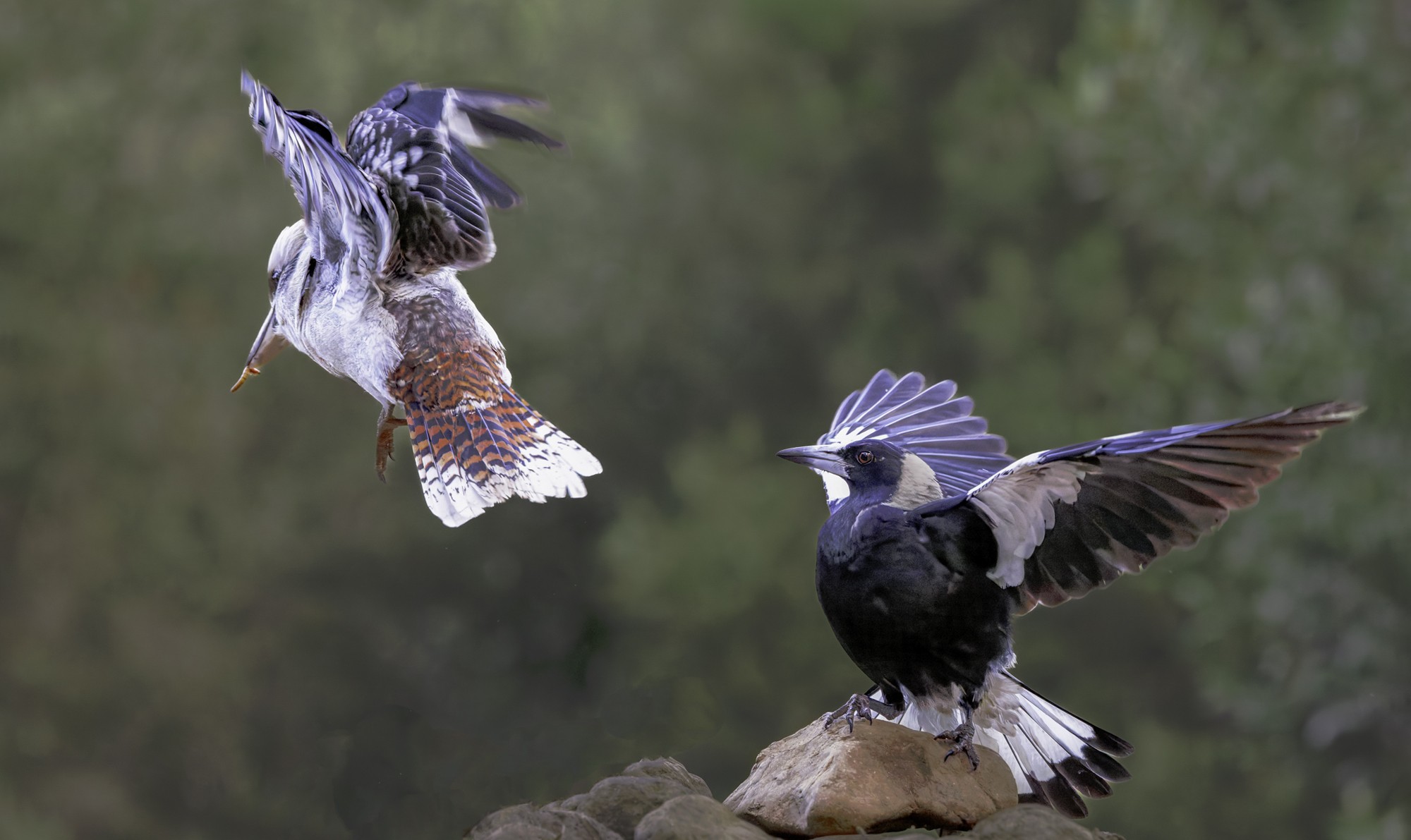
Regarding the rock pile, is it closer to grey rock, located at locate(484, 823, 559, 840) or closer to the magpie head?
grey rock, located at locate(484, 823, 559, 840)

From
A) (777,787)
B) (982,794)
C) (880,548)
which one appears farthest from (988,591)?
(777,787)

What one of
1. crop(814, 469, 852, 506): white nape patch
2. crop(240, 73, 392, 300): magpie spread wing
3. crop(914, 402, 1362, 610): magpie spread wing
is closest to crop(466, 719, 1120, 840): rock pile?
crop(914, 402, 1362, 610): magpie spread wing

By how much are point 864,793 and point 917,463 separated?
652 millimetres

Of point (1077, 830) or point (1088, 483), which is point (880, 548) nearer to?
point (1088, 483)

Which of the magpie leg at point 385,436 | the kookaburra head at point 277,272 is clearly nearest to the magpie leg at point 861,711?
the magpie leg at point 385,436

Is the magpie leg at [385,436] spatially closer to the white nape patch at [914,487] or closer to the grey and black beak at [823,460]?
the grey and black beak at [823,460]

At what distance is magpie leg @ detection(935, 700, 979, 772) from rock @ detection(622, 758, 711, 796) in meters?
0.55

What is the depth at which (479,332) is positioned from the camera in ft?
8.59

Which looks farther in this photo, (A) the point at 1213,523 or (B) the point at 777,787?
(B) the point at 777,787

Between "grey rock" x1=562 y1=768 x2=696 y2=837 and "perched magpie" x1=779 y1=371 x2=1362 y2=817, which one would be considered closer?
"perched magpie" x1=779 y1=371 x2=1362 y2=817

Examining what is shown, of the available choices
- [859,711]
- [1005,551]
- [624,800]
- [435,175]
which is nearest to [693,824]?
[624,800]

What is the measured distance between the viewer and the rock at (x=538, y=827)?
2047 mm

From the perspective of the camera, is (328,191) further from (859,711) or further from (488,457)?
(859,711)

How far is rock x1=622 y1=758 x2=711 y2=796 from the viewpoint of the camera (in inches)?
104
